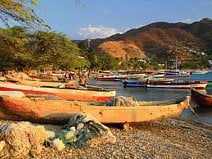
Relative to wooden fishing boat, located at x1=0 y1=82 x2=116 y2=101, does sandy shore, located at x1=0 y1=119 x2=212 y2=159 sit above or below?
below

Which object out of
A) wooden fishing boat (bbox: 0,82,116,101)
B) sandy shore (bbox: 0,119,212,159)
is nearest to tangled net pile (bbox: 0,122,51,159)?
sandy shore (bbox: 0,119,212,159)

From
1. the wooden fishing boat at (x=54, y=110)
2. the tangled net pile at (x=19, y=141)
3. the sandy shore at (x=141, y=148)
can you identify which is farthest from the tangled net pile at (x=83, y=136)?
the wooden fishing boat at (x=54, y=110)

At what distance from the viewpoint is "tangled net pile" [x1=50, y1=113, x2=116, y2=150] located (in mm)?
7988

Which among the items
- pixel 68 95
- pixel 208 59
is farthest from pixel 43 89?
pixel 208 59

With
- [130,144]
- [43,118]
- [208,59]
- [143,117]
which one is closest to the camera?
[130,144]

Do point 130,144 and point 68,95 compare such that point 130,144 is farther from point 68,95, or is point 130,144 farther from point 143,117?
point 68,95

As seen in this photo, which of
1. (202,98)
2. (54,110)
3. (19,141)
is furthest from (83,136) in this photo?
(202,98)

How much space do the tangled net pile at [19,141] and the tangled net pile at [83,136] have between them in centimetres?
51

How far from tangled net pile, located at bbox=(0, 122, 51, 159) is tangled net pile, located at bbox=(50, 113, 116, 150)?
506mm

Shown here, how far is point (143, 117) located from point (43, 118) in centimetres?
365

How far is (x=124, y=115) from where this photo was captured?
11.6 metres

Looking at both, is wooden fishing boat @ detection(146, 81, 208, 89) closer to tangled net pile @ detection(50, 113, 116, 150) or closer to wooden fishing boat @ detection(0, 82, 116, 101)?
wooden fishing boat @ detection(0, 82, 116, 101)

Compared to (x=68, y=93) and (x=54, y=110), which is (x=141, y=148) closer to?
(x=54, y=110)

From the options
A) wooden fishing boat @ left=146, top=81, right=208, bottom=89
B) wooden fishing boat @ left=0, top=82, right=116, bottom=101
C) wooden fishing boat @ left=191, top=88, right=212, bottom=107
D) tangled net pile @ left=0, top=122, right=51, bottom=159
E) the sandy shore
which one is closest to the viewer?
tangled net pile @ left=0, top=122, right=51, bottom=159
